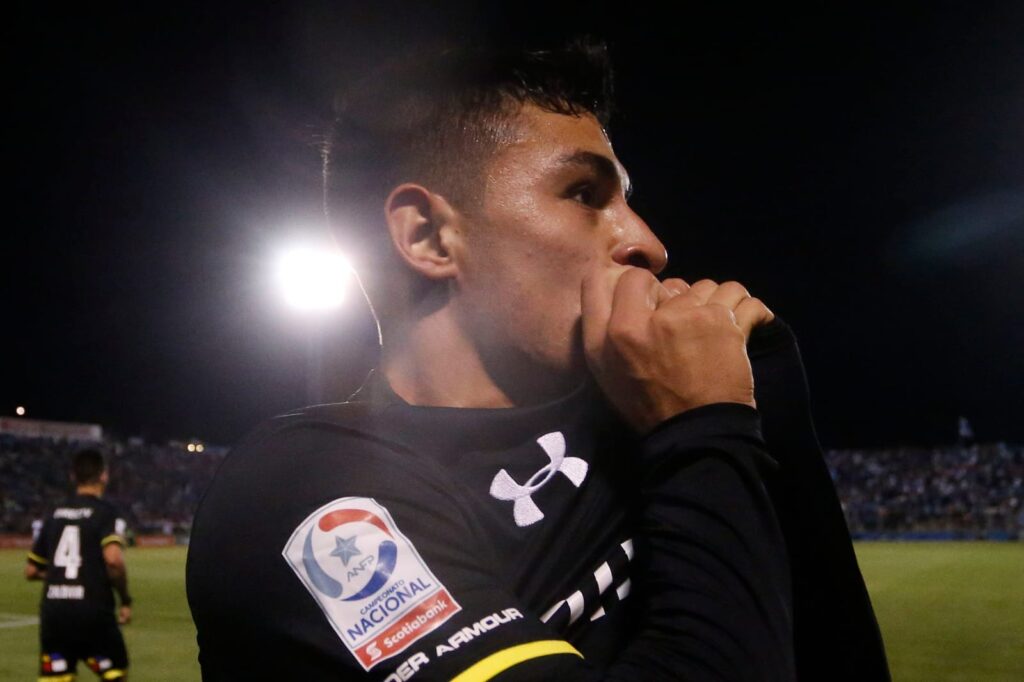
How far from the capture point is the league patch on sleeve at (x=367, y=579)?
1188 mm

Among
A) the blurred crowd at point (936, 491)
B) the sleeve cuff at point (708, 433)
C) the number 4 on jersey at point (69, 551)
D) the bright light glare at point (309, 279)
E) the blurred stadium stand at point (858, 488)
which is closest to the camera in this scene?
the sleeve cuff at point (708, 433)

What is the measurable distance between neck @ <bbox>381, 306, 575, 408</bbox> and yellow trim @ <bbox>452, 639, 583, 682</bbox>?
49 centimetres

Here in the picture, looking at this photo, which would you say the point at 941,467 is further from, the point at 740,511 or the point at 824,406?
the point at 740,511

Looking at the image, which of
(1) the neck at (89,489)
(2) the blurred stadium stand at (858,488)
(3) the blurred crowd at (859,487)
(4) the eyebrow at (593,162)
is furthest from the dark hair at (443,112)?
(3) the blurred crowd at (859,487)

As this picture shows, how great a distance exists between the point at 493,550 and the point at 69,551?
8.07 meters

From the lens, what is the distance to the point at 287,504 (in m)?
1.31

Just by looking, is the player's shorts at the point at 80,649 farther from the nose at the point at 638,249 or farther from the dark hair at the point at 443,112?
the nose at the point at 638,249

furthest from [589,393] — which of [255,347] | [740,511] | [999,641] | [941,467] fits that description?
[255,347]

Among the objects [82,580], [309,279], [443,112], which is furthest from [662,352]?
[309,279]

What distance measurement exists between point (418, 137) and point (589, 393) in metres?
0.59

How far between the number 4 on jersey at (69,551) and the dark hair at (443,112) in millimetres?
7601

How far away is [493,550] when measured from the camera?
4.62 ft

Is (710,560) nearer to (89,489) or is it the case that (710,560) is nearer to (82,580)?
(82,580)

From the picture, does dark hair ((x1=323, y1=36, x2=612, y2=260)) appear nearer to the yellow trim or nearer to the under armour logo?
the under armour logo
